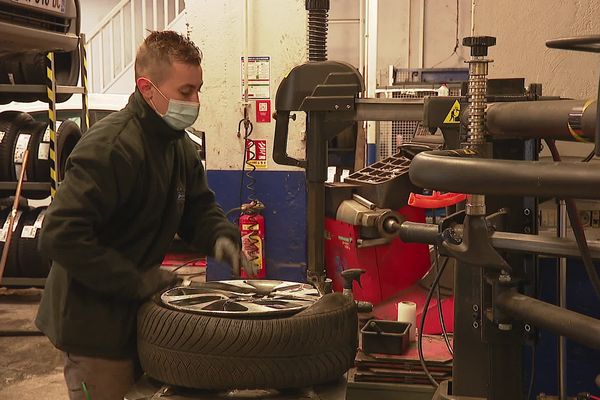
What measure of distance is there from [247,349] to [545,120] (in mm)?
814

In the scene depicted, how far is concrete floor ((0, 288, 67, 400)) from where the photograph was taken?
3.58 metres

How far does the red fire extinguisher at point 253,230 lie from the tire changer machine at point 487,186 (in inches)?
66.7

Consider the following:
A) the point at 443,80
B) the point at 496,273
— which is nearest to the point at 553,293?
the point at 496,273

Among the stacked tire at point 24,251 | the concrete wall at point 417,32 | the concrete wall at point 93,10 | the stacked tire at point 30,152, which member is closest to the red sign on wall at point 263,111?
the stacked tire at point 30,152

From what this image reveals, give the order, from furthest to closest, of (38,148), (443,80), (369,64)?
1. (443,80)
2. (369,64)
3. (38,148)

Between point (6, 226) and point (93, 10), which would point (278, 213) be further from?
point (93, 10)

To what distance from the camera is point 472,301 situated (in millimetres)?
2082

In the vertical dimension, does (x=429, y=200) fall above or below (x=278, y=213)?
above

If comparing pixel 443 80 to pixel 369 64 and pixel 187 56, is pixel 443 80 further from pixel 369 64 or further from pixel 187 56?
pixel 187 56

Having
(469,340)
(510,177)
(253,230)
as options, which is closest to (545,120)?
(510,177)

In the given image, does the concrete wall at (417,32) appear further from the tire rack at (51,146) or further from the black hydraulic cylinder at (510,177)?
the black hydraulic cylinder at (510,177)

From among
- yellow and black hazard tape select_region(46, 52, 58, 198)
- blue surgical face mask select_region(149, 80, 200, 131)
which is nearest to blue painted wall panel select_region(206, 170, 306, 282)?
yellow and black hazard tape select_region(46, 52, 58, 198)

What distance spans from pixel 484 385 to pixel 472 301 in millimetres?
260

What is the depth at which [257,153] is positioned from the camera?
4754 millimetres
